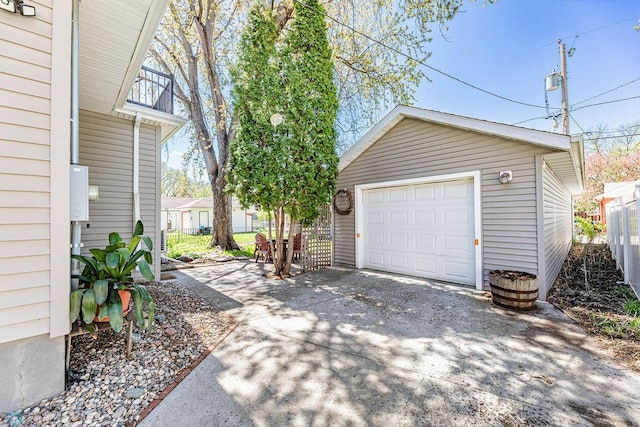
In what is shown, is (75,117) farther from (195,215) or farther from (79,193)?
(195,215)

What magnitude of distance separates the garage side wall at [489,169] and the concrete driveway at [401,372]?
3.44ft

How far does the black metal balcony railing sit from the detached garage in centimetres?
437

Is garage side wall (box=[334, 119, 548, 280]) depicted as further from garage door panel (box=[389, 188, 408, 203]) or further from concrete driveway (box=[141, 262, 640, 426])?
concrete driveway (box=[141, 262, 640, 426])

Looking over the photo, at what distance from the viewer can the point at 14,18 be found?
205 cm

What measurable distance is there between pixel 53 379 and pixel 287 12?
969 centimetres

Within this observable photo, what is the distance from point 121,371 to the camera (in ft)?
8.03

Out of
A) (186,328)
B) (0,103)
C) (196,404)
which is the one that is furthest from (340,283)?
(0,103)

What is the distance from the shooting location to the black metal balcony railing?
5957mm

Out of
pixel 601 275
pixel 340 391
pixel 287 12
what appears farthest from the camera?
pixel 287 12

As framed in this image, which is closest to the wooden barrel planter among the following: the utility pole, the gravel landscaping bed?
the gravel landscaping bed

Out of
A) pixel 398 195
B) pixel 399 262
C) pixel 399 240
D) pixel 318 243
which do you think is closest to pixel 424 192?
pixel 398 195

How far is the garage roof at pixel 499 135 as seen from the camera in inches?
175

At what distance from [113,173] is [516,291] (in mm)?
7340

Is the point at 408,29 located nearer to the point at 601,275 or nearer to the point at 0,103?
the point at 601,275
